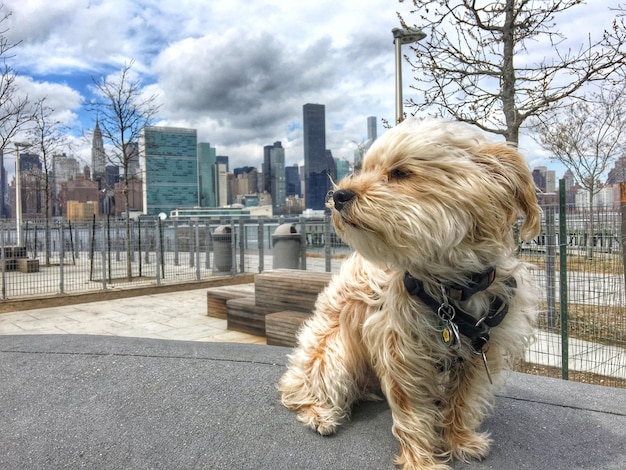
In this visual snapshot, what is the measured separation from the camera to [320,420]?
1.88 m

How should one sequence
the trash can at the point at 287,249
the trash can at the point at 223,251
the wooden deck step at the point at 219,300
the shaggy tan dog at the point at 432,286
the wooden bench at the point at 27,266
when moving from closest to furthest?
the shaggy tan dog at the point at 432,286
the wooden deck step at the point at 219,300
the trash can at the point at 287,249
the wooden bench at the point at 27,266
the trash can at the point at 223,251

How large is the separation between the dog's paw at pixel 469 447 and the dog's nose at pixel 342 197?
108cm

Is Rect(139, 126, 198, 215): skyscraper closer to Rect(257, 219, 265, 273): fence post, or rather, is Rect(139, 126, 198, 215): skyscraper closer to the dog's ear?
Rect(257, 219, 265, 273): fence post

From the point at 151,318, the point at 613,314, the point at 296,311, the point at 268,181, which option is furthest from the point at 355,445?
the point at 268,181

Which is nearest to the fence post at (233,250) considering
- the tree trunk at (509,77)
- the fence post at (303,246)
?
the fence post at (303,246)

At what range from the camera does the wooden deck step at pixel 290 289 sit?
4.39 m

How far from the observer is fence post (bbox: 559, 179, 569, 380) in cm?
393

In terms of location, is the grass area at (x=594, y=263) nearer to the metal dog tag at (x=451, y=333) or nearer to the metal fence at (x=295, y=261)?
the metal fence at (x=295, y=261)

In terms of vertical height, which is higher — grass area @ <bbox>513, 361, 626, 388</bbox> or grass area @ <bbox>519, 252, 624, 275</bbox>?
grass area @ <bbox>519, 252, 624, 275</bbox>

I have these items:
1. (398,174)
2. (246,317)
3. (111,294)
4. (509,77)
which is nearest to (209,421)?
(398,174)

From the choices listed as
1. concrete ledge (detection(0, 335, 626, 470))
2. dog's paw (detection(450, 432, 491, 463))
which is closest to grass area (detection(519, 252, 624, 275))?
concrete ledge (detection(0, 335, 626, 470))

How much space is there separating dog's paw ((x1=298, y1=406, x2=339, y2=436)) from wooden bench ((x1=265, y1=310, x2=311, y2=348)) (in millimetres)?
2228

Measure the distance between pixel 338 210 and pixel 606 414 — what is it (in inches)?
68.7

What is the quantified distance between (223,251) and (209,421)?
10945mm
